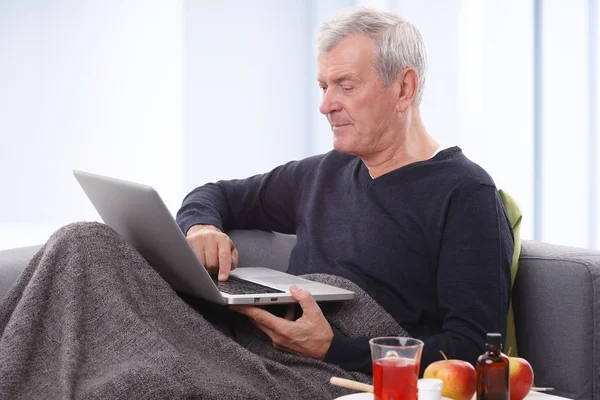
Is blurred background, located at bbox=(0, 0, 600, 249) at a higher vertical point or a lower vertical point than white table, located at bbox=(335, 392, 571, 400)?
higher

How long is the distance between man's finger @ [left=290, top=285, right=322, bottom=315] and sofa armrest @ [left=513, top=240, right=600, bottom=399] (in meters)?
0.47

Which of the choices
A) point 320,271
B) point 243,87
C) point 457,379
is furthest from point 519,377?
point 243,87

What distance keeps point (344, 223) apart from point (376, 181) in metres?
0.12

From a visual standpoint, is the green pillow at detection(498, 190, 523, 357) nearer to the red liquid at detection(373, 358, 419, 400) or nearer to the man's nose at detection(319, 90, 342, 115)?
the man's nose at detection(319, 90, 342, 115)

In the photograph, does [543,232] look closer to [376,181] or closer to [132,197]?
[376,181]

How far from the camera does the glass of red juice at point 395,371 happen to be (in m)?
0.96

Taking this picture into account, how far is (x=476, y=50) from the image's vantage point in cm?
296

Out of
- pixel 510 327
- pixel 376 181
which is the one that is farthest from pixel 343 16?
pixel 510 327

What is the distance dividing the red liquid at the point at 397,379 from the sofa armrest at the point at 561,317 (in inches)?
26.0

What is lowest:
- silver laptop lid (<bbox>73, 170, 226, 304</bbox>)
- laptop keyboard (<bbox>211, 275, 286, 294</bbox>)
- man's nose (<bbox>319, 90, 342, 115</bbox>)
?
laptop keyboard (<bbox>211, 275, 286, 294</bbox>)

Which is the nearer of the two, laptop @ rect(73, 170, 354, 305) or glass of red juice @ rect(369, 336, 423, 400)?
glass of red juice @ rect(369, 336, 423, 400)

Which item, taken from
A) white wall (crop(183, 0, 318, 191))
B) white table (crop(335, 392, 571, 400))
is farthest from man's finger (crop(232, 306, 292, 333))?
white wall (crop(183, 0, 318, 191))

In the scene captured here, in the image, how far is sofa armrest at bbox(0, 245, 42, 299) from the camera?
154 centimetres

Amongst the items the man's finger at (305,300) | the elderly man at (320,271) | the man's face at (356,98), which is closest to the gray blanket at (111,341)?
the elderly man at (320,271)
